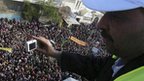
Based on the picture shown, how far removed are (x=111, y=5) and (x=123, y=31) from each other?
0.17 m

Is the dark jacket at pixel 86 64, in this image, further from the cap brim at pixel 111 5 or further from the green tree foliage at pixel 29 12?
the green tree foliage at pixel 29 12

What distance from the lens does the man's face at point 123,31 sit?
172cm

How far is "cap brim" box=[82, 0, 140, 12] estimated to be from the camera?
162cm

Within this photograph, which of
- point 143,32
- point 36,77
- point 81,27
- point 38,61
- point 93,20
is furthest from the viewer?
point 93,20

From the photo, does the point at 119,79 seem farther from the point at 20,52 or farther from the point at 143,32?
the point at 20,52

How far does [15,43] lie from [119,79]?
1753 cm

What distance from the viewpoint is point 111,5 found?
164 centimetres

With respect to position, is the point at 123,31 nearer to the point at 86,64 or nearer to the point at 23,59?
the point at 86,64

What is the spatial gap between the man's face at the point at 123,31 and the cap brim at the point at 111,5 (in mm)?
74

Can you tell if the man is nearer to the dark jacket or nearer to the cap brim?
the cap brim

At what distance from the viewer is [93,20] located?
34.3m

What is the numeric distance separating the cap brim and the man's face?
7 cm

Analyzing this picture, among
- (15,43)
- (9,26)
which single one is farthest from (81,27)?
(15,43)

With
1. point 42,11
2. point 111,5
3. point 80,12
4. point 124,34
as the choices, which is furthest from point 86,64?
point 80,12
